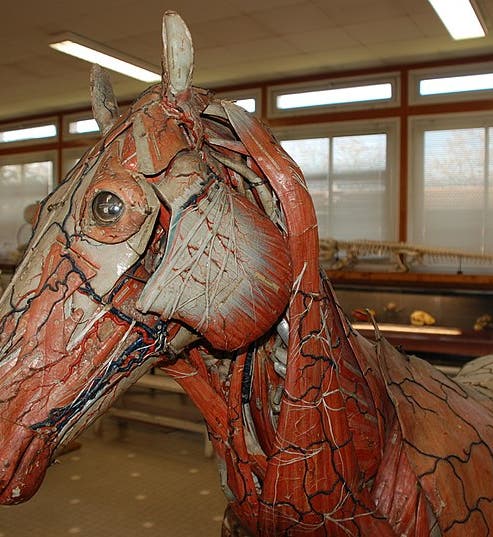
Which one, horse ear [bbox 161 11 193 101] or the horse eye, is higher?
horse ear [bbox 161 11 193 101]

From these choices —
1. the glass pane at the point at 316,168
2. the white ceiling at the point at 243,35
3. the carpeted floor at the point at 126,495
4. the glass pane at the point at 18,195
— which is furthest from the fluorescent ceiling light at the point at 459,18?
the glass pane at the point at 18,195

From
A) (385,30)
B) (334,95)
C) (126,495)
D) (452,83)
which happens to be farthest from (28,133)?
(126,495)

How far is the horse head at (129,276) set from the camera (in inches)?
26.3

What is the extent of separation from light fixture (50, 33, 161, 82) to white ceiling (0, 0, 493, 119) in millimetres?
88

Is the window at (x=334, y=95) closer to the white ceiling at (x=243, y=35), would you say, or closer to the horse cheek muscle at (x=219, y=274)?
the white ceiling at (x=243, y=35)

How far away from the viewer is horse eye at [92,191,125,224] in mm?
686

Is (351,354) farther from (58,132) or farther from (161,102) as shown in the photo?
(58,132)

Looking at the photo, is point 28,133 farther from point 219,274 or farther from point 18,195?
point 219,274

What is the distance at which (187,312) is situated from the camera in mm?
707

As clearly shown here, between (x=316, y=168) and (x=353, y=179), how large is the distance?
0.42m

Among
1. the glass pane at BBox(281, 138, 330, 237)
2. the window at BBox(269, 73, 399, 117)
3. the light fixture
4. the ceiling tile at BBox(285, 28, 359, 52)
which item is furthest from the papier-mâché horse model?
the glass pane at BBox(281, 138, 330, 237)

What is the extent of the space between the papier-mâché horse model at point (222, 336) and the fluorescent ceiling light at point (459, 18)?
3.72 m

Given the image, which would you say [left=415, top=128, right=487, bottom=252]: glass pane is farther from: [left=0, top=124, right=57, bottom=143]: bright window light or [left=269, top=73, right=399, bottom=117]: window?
[left=0, top=124, right=57, bottom=143]: bright window light

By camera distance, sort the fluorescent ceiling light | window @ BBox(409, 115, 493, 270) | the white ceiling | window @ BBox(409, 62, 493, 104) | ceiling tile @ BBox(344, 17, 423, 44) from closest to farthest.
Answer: the fluorescent ceiling light < the white ceiling < ceiling tile @ BBox(344, 17, 423, 44) < window @ BBox(409, 62, 493, 104) < window @ BBox(409, 115, 493, 270)
